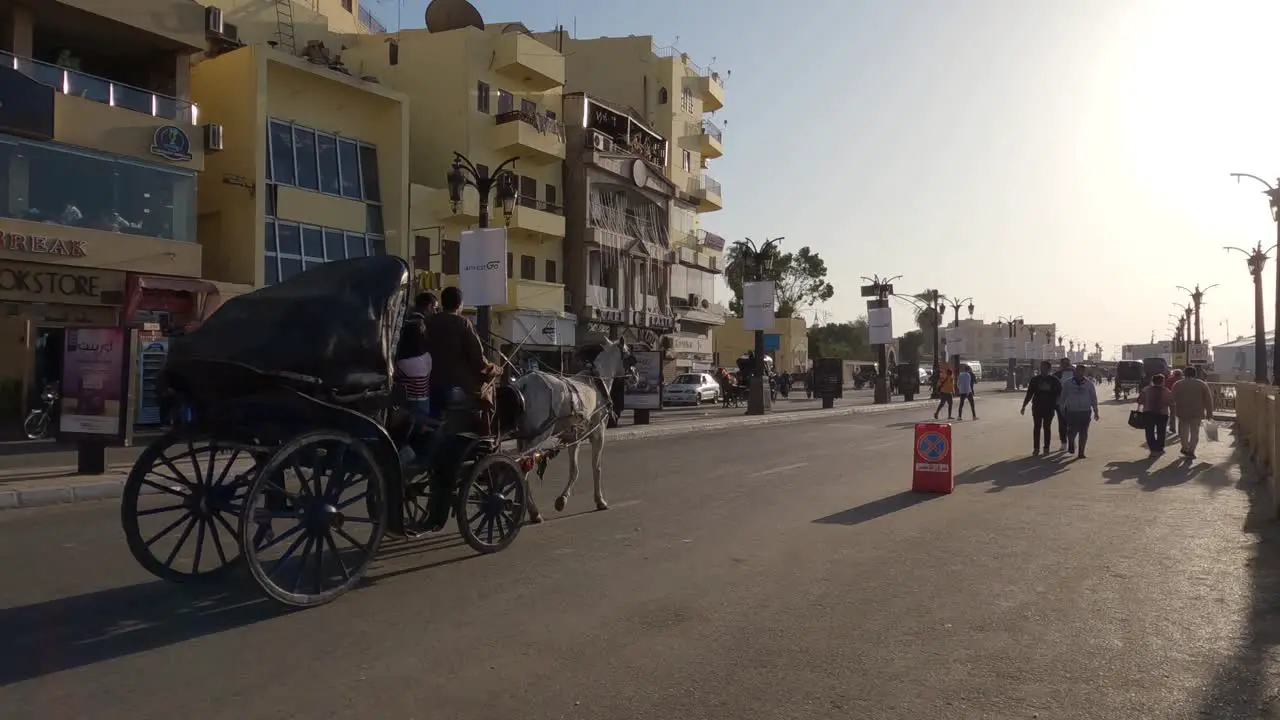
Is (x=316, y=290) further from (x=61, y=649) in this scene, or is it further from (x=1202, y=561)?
(x=1202, y=561)

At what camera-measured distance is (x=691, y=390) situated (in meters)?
42.9

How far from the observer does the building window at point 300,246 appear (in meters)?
28.5

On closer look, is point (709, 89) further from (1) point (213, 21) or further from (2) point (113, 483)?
(2) point (113, 483)

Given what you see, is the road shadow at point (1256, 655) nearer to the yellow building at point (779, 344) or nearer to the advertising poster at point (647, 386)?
the advertising poster at point (647, 386)

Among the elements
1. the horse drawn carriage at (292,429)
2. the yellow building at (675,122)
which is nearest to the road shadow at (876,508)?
the horse drawn carriage at (292,429)

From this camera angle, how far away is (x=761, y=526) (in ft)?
31.1

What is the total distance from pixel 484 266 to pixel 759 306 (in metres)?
16.4

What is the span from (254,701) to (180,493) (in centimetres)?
235

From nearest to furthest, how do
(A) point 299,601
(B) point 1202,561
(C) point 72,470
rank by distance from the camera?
1. (A) point 299,601
2. (B) point 1202,561
3. (C) point 72,470

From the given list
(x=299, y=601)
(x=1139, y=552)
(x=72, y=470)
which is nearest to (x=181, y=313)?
(x=72, y=470)

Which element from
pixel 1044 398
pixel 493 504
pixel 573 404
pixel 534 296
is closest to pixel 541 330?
pixel 534 296

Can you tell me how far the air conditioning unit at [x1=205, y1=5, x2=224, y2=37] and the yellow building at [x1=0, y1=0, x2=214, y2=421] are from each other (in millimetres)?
178

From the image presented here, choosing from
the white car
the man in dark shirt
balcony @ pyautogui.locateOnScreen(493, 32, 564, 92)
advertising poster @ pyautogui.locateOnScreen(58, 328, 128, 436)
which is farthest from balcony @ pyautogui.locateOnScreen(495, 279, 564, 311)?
the man in dark shirt

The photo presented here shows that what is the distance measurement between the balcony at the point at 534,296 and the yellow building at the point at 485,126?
0.14 feet
